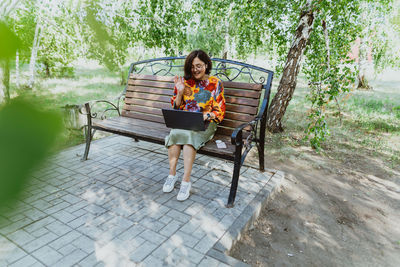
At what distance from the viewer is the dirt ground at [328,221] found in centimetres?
228

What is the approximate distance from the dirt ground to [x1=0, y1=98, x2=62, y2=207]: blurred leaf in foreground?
7.19 ft

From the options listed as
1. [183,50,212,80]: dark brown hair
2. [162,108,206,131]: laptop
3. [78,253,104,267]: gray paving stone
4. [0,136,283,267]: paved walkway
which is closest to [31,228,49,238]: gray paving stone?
[0,136,283,267]: paved walkway

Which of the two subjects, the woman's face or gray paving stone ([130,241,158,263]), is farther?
the woman's face

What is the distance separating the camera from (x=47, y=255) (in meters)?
1.92

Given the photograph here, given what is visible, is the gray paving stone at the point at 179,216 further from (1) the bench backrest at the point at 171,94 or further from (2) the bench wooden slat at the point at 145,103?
(2) the bench wooden slat at the point at 145,103

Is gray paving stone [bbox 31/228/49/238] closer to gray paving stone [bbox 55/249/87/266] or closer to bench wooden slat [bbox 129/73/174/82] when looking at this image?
gray paving stone [bbox 55/249/87/266]

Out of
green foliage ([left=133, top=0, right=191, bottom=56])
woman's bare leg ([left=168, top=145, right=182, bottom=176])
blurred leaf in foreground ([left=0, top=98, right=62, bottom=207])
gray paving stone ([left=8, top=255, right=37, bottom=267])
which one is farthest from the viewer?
green foliage ([left=133, top=0, right=191, bottom=56])

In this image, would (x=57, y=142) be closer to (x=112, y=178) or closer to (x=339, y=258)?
(x=339, y=258)

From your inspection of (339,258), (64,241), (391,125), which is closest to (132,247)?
(64,241)

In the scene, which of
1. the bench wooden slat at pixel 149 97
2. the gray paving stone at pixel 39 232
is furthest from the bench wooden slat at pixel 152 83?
the gray paving stone at pixel 39 232

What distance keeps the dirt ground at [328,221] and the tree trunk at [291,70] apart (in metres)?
1.37

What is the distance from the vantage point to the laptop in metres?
2.62

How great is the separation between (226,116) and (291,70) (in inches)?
90.9

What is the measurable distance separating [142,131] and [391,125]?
6.11m
